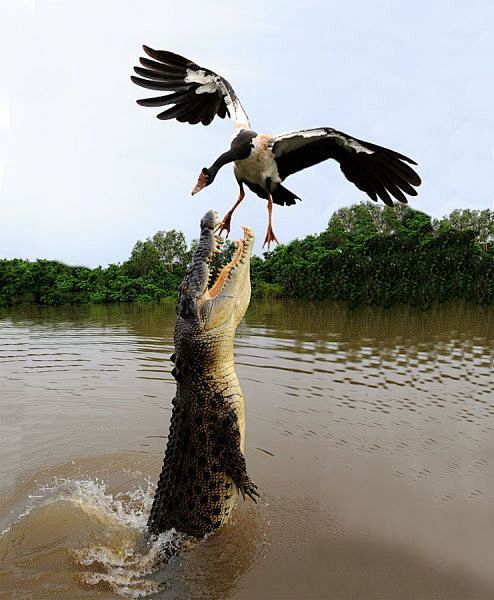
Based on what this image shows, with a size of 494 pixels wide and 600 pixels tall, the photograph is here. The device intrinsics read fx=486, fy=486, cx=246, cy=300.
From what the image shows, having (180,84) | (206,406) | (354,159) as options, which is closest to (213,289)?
(206,406)

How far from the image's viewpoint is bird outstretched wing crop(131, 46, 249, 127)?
3.60m

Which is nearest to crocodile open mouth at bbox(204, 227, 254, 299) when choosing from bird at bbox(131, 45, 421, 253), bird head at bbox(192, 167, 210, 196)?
bird at bbox(131, 45, 421, 253)

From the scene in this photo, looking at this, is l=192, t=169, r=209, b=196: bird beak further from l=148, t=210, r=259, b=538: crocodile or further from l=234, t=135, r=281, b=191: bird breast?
l=148, t=210, r=259, b=538: crocodile

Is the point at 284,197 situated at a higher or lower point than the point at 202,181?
higher

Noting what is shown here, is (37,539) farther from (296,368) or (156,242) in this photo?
(156,242)

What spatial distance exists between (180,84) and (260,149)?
→ 1142 mm

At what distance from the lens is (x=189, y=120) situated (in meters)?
3.95

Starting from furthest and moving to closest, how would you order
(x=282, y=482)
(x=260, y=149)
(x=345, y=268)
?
(x=345, y=268), (x=282, y=482), (x=260, y=149)

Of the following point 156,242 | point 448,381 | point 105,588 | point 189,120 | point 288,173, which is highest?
point 156,242

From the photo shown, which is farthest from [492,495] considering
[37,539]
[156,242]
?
[156,242]

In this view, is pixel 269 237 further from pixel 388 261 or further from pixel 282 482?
pixel 388 261

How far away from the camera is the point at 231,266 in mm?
3436

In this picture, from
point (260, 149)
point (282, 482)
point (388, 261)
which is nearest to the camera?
point (260, 149)

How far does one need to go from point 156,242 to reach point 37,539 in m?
35.6
